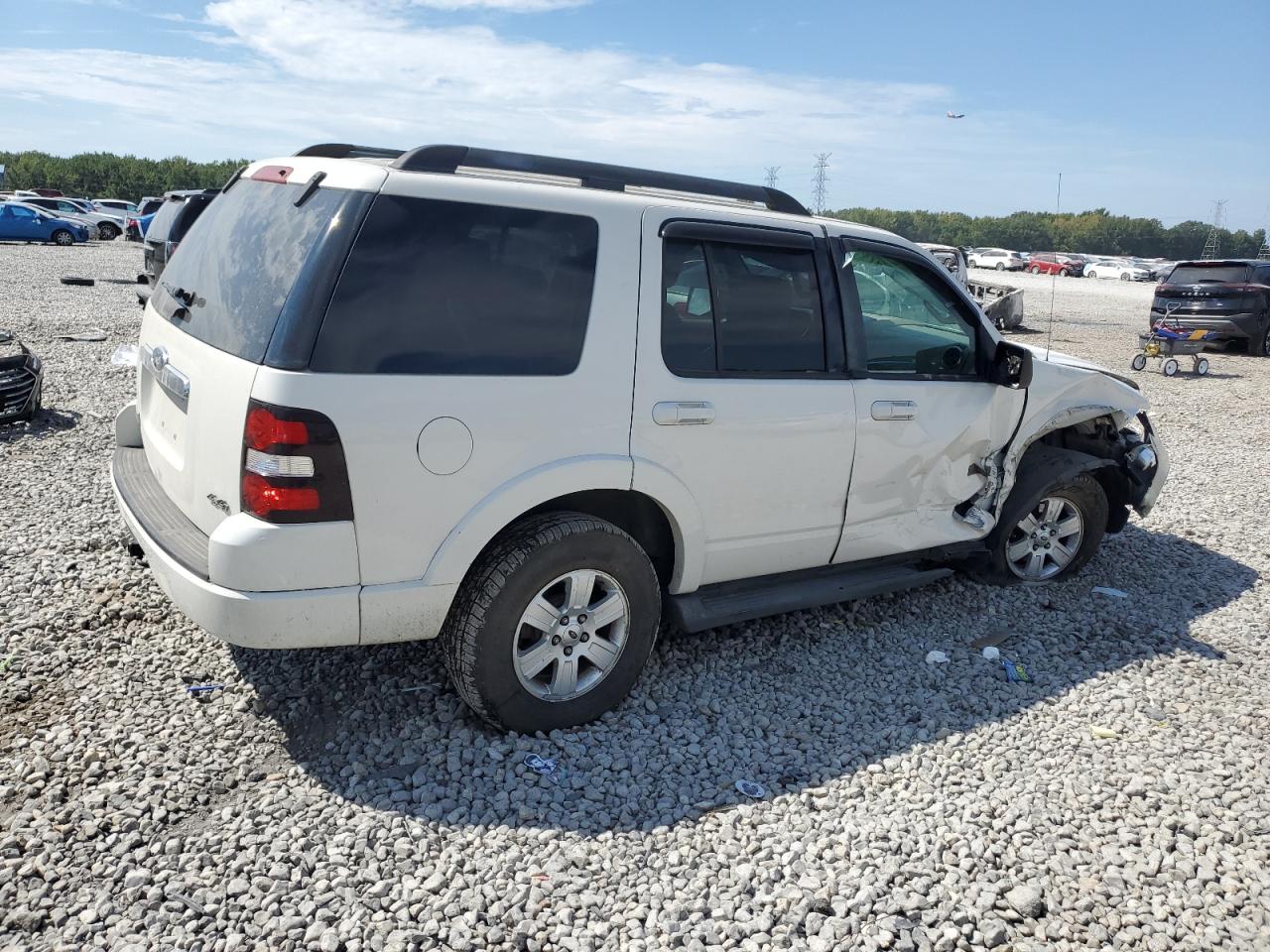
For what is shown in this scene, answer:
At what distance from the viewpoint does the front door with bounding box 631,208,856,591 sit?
147 inches

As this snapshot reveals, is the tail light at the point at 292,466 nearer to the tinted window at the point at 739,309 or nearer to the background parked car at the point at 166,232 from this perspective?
the tinted window at the point at 739,309

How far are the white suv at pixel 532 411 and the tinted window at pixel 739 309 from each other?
0.5 inches

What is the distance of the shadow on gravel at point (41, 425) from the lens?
25.0 feet

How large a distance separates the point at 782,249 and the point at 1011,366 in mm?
1453

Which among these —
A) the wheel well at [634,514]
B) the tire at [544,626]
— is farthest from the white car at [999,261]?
the tire at [544,626]

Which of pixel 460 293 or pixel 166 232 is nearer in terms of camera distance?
pixel 460 293

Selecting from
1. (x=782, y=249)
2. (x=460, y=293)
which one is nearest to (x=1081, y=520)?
(x=782, y=249)

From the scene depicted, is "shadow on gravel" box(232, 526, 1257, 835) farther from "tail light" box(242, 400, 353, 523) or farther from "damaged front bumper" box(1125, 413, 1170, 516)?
"tail light" box(242, 400, 353, 523)

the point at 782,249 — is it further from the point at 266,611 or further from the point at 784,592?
the point at 266,611

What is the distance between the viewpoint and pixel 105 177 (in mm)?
66938

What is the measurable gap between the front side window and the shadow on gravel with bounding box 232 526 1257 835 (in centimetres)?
142

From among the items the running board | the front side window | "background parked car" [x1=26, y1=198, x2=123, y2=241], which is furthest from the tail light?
"background parked car" [x1=26, y1=198, x2=123, y2=241]

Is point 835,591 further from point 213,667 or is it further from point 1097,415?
point 213,667

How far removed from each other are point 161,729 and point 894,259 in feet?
12.6
